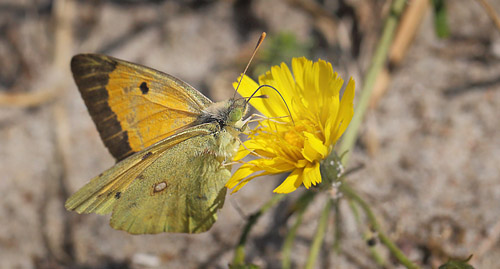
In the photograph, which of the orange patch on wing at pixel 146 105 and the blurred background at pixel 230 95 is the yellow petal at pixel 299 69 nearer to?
the orange patch on wing at pixel 146 105

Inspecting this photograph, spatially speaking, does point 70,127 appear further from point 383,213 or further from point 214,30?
point 383,213

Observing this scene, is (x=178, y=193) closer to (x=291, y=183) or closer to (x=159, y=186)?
(x=159, y=186)

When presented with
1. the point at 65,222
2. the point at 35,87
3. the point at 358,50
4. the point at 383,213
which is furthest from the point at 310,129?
the point at 35,87

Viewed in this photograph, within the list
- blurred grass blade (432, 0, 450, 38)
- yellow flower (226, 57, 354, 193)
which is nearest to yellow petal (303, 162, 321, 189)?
yellow flower (226, 57, 354, 193)

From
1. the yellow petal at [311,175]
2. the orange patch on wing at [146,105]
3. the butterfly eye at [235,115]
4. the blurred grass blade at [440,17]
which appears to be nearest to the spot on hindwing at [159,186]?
the orange patch on wing at [146,105]

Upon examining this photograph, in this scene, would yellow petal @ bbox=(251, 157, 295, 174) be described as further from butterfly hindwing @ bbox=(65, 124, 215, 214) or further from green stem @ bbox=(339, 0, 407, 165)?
green stem @ bbox=(339, 0, 407, 165)

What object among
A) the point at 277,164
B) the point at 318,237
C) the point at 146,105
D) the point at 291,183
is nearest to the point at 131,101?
the point at 146,105
